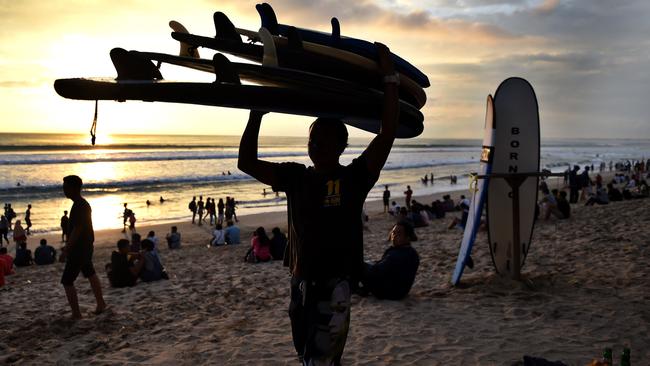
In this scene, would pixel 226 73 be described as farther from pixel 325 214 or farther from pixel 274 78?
pixel 325 214

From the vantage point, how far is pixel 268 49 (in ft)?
8.39

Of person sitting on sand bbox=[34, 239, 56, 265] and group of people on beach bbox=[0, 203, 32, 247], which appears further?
group of people on beach bbox=[0, 203, 32, 247]

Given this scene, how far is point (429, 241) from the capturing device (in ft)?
40.8

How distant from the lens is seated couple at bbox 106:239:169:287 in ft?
27.5

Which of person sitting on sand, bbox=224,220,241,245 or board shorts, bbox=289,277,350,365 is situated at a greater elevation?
board shorts, bbox=289,277,350,365

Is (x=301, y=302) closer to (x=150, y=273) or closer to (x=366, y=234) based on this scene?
(x=150, y=273)

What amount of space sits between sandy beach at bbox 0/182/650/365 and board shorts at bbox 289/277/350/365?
236cm

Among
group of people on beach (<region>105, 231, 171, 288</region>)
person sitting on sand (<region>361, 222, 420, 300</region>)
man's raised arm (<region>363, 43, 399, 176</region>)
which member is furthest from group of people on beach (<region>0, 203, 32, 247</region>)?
man's raised arm (<region>363, 43, 399, 176</region>)

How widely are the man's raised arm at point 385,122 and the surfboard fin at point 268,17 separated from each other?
2.48 ft

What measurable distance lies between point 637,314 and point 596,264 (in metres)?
2.72

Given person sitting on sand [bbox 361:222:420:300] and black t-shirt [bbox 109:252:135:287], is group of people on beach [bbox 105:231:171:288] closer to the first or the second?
black t-shirt [bbox 109:252:135:287]

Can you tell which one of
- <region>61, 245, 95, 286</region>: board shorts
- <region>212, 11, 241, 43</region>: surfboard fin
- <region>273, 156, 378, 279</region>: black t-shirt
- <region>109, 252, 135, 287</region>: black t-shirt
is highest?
<region>212, 11, 241, 43</region>: surfboard fin

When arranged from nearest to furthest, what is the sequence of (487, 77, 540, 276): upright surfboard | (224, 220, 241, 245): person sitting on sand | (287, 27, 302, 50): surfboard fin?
1. (287, 27, 302, 50): surfboard fin
2. (487, 77, 540, 276): upright surfboard
3. (224, 220, 241, 245): person sitting on sand

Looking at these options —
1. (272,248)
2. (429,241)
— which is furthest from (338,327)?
(429,241)
